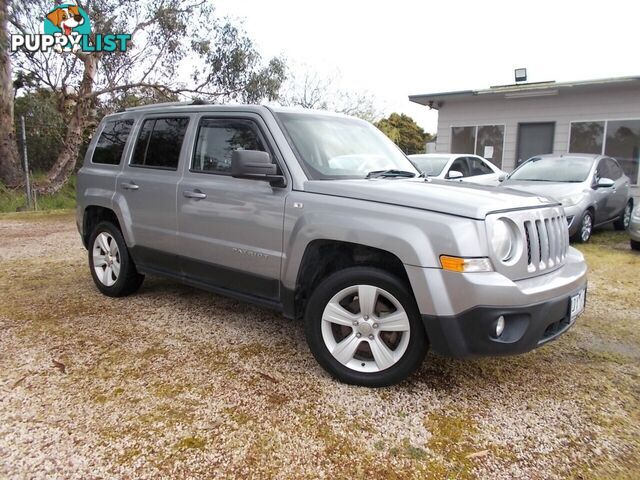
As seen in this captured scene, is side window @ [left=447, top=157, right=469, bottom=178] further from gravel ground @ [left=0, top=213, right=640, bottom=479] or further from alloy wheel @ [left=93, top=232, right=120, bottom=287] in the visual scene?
alloy wheel @ [left=93, top=232, right=120, bottom=287]

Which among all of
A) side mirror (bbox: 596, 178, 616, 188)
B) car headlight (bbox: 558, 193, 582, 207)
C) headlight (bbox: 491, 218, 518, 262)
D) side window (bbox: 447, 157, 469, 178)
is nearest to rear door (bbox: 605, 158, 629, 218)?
side mirror (bbox: 596, 178, 616, 188)

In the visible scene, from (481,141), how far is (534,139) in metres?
1.38

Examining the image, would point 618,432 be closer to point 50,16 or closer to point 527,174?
point 527,174

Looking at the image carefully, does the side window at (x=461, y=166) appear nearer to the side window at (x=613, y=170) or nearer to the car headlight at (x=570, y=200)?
the car headlight at (x=570, y=200)

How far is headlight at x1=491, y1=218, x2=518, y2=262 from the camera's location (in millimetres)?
2530

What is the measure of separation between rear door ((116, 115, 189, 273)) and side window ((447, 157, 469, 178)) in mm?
6013

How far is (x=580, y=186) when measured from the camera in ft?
24.8

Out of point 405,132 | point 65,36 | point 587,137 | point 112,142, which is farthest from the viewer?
point 405,132

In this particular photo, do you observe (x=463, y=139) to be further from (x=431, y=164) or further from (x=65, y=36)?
(x=65, y=36)

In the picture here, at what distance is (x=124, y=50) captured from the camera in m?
16.9

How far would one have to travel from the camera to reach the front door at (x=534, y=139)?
1219 centimetres

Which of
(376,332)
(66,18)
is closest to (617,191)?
(376,332)

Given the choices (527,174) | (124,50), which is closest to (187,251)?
(527,174)

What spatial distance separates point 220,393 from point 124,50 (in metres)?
17.3
